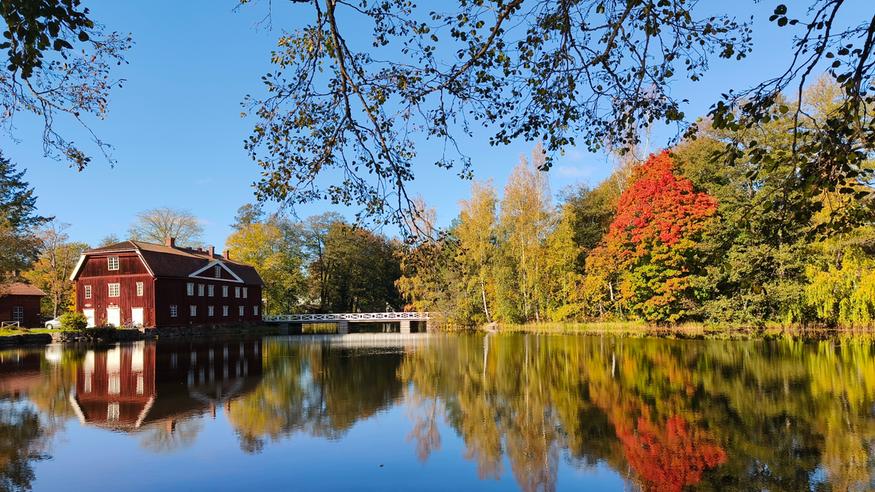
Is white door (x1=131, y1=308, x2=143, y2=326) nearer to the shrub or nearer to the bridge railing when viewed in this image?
the shrub

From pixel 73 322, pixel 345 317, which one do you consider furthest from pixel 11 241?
pixel 345 317

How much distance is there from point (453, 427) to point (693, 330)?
83.1 feet

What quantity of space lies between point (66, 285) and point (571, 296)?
4299cm

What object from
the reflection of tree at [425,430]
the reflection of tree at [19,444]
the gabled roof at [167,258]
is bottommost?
the reflection of tree at [425,430]

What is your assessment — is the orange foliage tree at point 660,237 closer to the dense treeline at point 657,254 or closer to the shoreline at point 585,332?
the dense treeline at point 657,254

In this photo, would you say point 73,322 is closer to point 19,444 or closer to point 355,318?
point 355,318

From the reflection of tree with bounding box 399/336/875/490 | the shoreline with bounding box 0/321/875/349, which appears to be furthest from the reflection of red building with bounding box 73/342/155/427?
the shoreline with bounding box 0/321/875/349

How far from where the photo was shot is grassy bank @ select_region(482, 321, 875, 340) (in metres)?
26.5

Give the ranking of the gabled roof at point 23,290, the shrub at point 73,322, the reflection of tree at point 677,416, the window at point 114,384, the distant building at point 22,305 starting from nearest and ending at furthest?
the reflection of tree at point 677,416, the window at point 114,384, the shrub at point 73,322, the distant building at point 22,305, the gabled roof at point 23,290

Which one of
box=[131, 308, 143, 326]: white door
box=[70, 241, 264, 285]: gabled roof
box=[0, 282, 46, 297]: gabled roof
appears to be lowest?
box=[131, 308, 143, 326]: white door

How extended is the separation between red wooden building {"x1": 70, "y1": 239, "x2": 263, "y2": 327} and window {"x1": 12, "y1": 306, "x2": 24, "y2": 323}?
4.65 m

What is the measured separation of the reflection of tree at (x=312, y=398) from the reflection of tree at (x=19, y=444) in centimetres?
280

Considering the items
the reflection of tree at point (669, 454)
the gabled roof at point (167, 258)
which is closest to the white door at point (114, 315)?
the gabled roof at point (167, 258)

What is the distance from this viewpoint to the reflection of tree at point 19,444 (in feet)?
22.7
